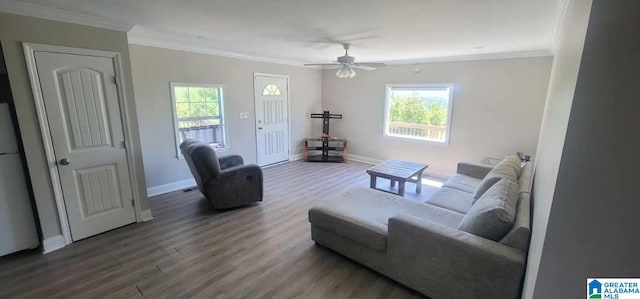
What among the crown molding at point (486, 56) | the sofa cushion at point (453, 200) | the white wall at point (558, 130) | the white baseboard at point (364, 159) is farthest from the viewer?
the white baseboard at point (364, 159)

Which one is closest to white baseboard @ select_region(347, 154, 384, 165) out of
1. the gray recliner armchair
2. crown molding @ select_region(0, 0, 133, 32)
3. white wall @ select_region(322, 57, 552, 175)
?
white wall @ select_region(322, 57, 552, 175)

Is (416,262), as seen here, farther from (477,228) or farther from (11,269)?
(11,269)

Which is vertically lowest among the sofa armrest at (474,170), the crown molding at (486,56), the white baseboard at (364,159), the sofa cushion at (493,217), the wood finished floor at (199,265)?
the wood finished floor at (199,265)

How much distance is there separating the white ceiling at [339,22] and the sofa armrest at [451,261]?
181 centimetres

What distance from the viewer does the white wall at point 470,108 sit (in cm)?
429

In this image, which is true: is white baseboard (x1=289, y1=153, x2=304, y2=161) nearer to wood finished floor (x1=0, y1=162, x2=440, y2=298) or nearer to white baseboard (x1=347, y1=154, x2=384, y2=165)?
white baseboard (x1=347, y1=154, x2=384, y2=165)

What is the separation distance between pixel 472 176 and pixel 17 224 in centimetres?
542

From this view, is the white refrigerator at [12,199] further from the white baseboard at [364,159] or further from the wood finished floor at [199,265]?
the white baseboard at [364,159]

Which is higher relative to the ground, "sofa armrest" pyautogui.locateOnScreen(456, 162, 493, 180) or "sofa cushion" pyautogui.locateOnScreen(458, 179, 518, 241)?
"sofa cushion" pyautogui.locateOnScreen(458, 179, 518, 241)

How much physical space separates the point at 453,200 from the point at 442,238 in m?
1.24

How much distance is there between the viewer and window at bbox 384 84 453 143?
5184mm

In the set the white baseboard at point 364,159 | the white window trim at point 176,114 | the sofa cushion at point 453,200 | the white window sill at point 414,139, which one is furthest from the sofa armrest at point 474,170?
the white window trim at point 176,114

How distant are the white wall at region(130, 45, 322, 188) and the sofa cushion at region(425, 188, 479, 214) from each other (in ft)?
12.4

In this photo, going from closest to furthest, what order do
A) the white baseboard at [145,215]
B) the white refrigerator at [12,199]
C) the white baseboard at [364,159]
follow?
the white refrigerator at [12,199] → the white baseboard at [145,215] → the white baseboard at [364,159]
